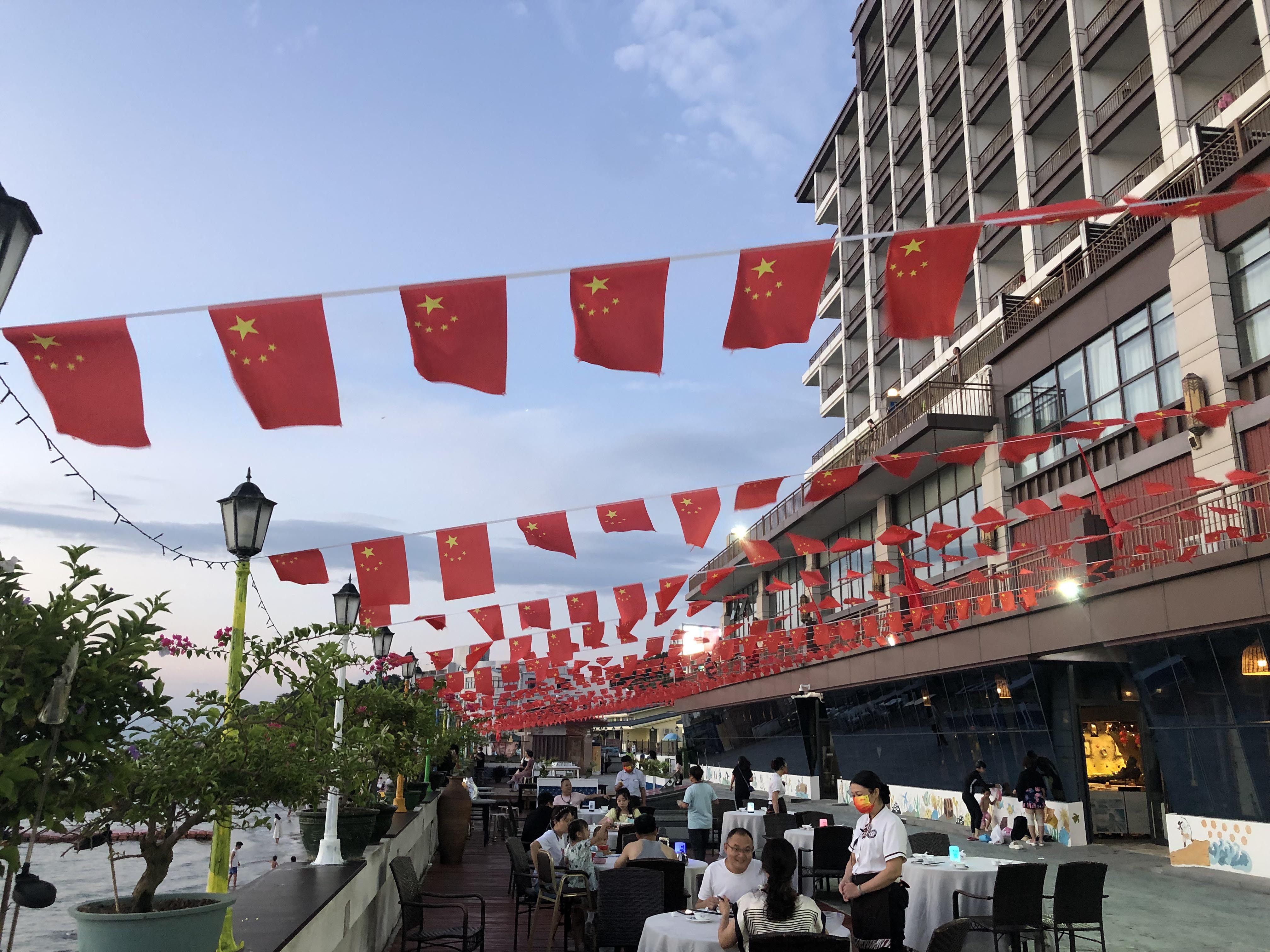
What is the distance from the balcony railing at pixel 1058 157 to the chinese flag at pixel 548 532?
20.0m

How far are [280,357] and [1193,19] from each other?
2330 centimetres

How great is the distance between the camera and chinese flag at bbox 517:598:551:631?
18.8 m

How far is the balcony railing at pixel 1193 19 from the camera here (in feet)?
66.6

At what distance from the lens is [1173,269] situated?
18.3 metres

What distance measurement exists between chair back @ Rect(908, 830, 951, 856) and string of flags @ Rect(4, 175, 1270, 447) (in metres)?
6.14

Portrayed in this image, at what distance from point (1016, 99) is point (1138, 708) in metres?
18.1

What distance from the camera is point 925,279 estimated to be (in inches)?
283

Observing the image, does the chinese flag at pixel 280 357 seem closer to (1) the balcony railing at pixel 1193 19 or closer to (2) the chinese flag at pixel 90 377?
(2) the chinese flag at pixel 90 377

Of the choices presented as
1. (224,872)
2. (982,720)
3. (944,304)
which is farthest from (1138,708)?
(224,872)

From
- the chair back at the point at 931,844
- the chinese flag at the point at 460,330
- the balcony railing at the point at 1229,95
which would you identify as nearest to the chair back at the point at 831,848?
the chair back at the point at 931,844

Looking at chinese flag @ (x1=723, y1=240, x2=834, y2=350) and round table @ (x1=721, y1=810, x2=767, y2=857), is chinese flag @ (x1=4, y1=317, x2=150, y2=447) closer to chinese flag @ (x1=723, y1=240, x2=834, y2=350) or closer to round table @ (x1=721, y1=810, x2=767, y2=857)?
chinese flag @ (x1=723, y1=240, x2=834, y2=350)

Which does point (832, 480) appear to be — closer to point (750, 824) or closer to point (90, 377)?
point (750, 824)

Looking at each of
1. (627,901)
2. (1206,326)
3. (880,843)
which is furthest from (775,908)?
(1206,326)

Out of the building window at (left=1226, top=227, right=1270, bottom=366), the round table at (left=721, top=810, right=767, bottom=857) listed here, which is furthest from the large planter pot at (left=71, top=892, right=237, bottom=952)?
the building window at (left=1226, top=227, right=1270, bottom=366)
